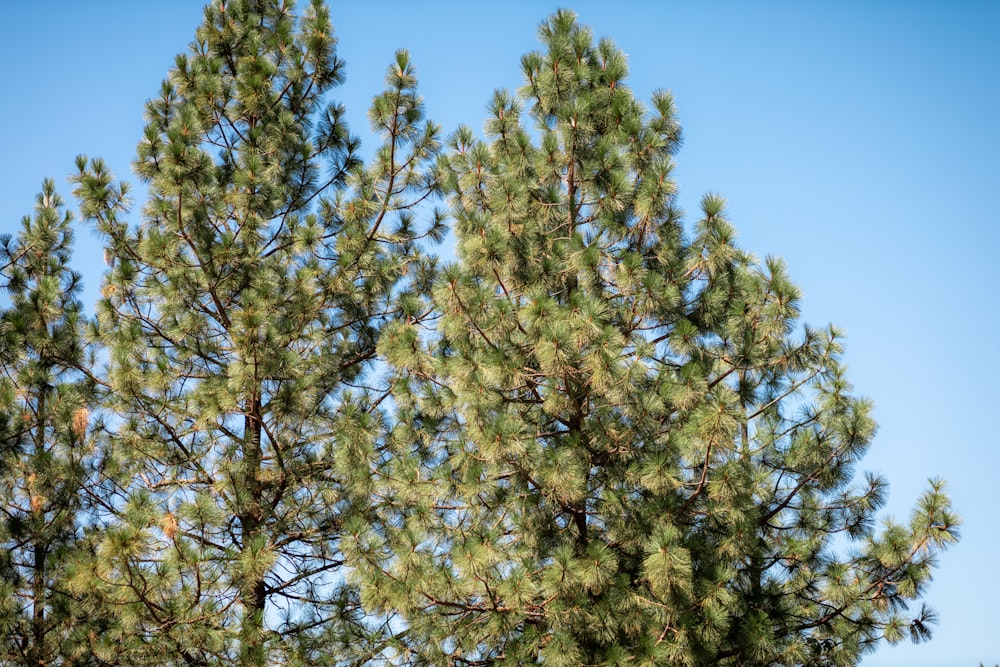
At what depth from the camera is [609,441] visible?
8531mm

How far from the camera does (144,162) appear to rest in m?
9.77

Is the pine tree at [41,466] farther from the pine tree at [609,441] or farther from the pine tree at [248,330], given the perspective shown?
the pine tree at [609,441]

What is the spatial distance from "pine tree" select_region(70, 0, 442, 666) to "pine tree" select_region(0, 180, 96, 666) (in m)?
0.52

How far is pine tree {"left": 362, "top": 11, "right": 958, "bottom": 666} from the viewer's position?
784 cm

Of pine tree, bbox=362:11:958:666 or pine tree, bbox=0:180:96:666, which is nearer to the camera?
pine tree, bbox=362:11:958:666

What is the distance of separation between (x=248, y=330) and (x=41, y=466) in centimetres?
301

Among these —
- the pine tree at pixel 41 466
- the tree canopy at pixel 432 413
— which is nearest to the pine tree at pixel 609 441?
the tree canopy at pixel 432 413

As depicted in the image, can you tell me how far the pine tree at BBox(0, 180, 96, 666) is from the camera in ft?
30.2

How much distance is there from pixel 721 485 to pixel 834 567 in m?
1.59

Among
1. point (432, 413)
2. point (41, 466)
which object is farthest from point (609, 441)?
point (41, 466)

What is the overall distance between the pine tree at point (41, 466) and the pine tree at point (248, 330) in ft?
1.71

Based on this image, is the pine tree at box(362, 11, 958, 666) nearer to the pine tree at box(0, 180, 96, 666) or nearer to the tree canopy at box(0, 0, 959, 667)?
the tree canopy at box(0, 0, 959, 667)

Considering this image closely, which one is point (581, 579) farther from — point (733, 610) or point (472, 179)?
point (472, 179)

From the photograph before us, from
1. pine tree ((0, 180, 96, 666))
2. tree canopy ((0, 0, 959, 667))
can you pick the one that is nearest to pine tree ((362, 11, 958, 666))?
tree canopy ((0, 0, 959, 667))
